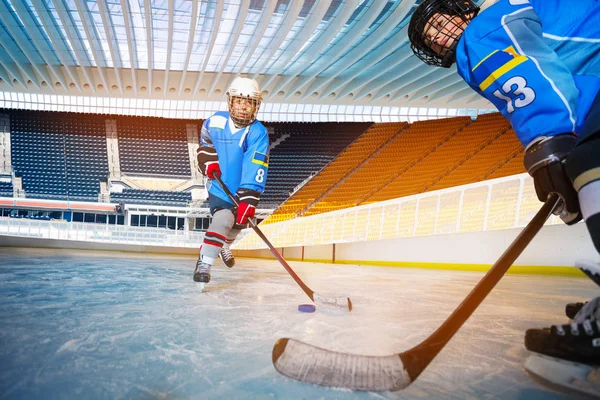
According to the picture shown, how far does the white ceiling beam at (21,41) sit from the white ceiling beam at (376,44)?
250 inches

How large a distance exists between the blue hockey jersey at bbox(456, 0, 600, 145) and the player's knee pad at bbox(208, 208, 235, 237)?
194 centimetres

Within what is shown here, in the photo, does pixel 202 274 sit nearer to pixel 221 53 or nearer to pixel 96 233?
pixel 221 53

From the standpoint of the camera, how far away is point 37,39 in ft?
25.8

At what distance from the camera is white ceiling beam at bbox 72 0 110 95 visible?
21.7 ft

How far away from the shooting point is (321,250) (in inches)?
409

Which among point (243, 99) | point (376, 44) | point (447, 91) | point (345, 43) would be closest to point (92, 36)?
point (345, 43)

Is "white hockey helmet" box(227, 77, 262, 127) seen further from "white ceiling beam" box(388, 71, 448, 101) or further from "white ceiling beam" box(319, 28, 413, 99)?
"white ceiling beam" box(388, 71, 448, 101)

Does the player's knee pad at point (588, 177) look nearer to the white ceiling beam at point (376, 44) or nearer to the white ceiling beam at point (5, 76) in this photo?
the white ceiling beam at point (376, 44)

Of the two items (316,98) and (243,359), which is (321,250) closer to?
(316,98)

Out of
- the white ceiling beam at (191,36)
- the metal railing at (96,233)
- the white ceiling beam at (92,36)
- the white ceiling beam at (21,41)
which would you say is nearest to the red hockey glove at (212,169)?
the white ceiling beam at (191,36)

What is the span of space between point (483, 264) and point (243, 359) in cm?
607

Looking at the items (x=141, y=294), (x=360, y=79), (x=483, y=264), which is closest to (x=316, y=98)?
(x=360, y=79)

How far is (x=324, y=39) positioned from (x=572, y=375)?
26.4 ft

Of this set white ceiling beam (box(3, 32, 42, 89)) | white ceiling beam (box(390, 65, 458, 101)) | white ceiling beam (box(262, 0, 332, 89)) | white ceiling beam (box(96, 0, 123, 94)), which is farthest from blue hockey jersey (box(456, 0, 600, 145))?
white ceiling beam (box(3, 32, 42, 89))
